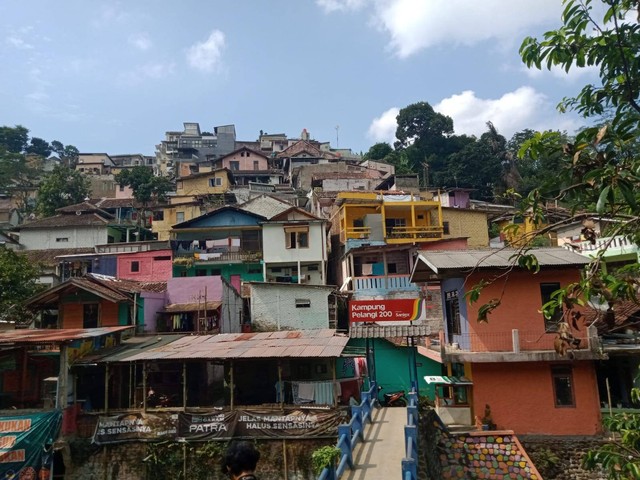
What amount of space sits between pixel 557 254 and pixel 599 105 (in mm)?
14183

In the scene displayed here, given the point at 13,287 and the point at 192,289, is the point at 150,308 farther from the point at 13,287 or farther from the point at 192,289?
the point at 13,287

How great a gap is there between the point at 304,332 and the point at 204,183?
3220cm

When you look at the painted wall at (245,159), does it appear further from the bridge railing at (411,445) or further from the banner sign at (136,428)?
the bridge railing at (411,445)

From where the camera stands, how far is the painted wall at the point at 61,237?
132 ft

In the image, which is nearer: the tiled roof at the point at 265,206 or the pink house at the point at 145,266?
the pink house at the point at 145,266

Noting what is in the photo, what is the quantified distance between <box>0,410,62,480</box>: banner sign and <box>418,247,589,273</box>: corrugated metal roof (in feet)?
48.0

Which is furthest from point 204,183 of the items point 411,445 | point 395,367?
point 411,445

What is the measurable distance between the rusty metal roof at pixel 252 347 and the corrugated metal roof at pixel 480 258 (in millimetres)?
4759

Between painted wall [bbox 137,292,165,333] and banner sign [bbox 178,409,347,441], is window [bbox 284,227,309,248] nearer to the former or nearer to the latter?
painted wall [bbox 137,292,165,333]

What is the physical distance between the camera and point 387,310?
1689 centimetres

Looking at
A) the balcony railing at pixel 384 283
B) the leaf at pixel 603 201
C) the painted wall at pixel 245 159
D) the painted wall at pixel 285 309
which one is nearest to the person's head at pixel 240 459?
the leaf at pixel 603 201

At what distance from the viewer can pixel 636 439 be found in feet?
13.7

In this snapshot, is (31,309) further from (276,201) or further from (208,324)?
(276,201)

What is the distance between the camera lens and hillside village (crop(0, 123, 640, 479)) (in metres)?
16.4
